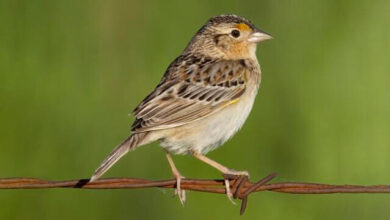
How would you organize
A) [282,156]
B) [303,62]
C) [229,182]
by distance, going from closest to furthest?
[229,182] < [282,156] < [303,62]

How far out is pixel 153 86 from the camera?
10539 mm

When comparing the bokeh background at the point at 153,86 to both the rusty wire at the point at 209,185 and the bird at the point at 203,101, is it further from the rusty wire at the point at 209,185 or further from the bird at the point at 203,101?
the rusty wire at the point at 209,185

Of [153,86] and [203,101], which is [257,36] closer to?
[203,101]

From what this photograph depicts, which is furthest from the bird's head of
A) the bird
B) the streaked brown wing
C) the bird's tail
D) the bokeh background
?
the bird's tail

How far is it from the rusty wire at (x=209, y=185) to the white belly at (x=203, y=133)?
884mm

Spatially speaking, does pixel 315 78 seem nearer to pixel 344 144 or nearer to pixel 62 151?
pixel 344 144

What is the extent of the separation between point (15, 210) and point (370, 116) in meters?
3.39

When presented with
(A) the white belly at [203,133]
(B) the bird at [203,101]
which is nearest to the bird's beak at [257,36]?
(B) the bird at [203,101]

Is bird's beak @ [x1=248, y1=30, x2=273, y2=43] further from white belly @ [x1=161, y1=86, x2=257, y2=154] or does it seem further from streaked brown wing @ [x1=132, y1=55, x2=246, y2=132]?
white belly @ [x1=161, y1=86, x2=257, y2=154]

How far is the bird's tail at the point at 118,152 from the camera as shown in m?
6.81

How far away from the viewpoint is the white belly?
7.71m

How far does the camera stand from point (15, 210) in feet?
29.8

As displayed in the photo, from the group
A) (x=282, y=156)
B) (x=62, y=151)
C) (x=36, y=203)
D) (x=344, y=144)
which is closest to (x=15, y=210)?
(x=36, y=203)

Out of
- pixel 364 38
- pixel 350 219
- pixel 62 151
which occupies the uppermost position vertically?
pixel 364 38
